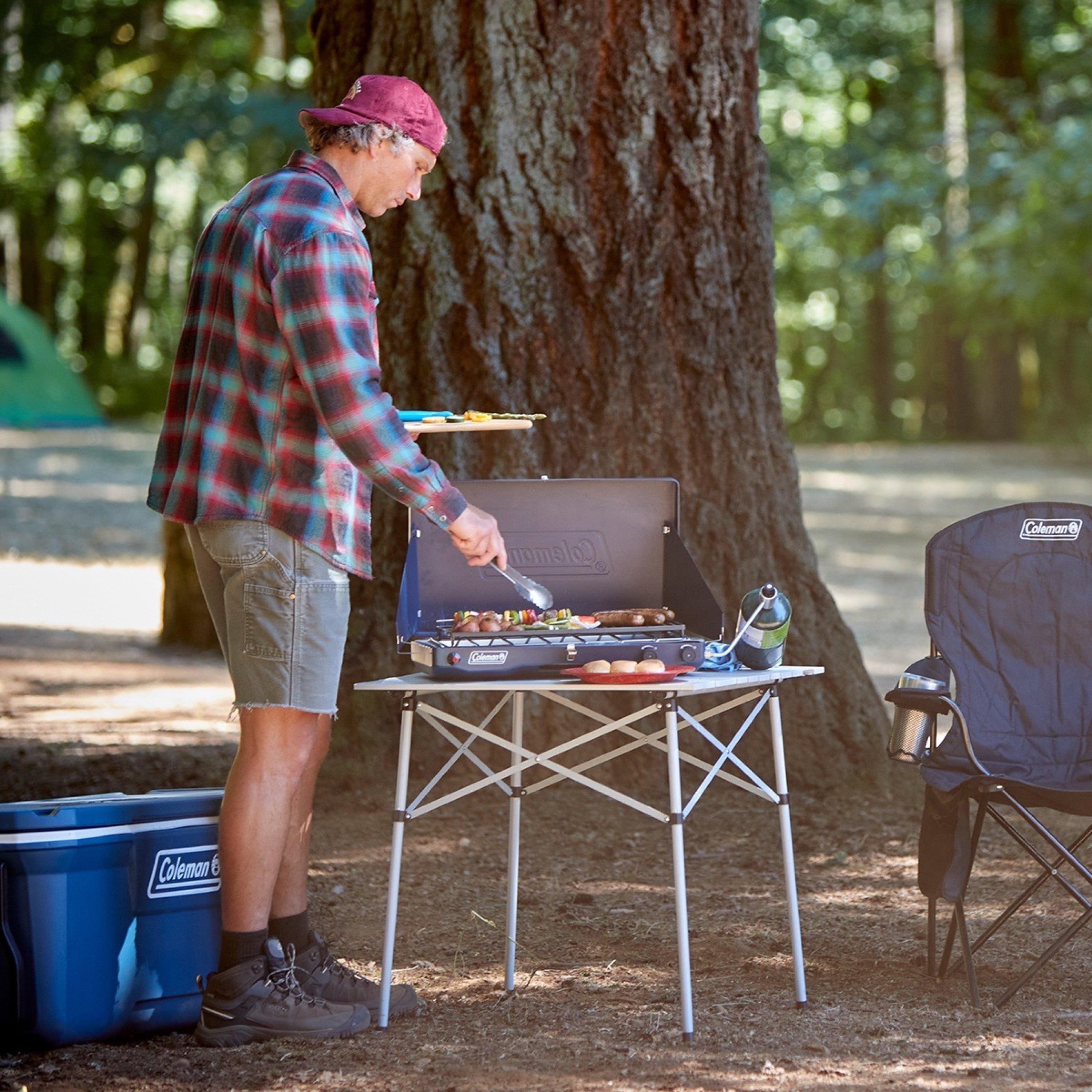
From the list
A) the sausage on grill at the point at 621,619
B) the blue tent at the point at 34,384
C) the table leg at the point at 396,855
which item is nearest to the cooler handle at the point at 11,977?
the table leg at the point at 396,855

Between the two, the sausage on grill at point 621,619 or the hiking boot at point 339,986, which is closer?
the hiking boot at point 339,986

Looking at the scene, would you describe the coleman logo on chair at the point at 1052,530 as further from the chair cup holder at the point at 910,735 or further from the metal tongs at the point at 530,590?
the metal tongs at the point at 530,590

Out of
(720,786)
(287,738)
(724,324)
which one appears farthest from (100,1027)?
(724,324)

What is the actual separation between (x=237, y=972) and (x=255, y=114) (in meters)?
13.0

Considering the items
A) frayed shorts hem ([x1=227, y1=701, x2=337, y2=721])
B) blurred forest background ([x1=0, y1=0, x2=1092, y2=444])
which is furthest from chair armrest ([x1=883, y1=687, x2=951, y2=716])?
blurred forest background ([x1=0, y1=0, x2=1092, y2=444])

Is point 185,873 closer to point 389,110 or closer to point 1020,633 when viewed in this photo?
point 389,110

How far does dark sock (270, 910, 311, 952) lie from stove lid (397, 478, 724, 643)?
27.5 inches

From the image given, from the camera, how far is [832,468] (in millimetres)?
21453

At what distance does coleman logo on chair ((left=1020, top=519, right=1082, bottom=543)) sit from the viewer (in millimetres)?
3920

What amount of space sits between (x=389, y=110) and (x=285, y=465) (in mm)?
738

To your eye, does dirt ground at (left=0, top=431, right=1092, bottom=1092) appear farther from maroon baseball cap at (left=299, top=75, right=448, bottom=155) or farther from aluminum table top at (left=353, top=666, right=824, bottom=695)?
maroon baseball cap at (left=299, top=75, right=448, bottom=155)

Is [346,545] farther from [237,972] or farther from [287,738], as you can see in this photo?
[237,972]

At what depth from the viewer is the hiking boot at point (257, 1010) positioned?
3.20 m

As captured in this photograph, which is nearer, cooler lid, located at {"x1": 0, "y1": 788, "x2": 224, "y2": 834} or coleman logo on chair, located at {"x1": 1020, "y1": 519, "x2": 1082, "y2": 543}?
cooler lid, located at {"x1": 0, "y1": 788, "x2": 224, "y2": 834}
